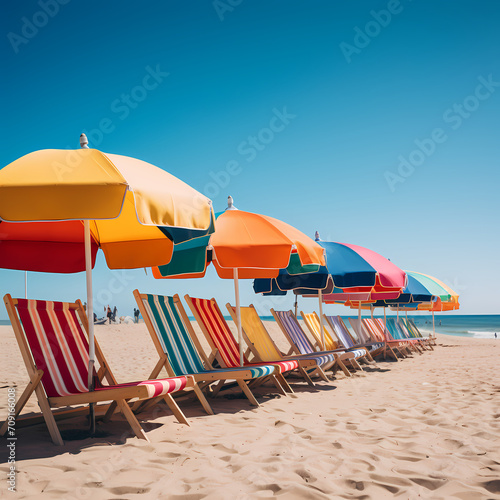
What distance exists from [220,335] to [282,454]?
2.38 meters

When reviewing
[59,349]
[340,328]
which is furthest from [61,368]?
[340,328]

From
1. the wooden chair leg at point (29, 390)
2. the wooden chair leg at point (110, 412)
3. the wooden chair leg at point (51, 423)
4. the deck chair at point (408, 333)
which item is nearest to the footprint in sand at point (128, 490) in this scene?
the wooden chair leg at point (51, 423)

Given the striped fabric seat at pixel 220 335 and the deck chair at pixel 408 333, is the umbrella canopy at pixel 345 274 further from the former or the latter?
the deck chair at pixel 408 333

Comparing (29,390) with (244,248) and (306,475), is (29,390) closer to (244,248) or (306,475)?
(306,475)

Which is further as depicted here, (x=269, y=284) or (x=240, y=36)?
(x=240, y=36)

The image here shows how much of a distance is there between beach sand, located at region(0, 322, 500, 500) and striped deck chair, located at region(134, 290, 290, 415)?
314 mm

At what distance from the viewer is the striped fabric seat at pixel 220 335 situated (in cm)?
480

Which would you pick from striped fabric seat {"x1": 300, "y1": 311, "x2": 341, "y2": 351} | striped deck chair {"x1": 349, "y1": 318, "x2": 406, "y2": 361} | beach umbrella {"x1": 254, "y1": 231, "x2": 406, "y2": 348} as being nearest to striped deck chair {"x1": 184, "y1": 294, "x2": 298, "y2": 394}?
beach umbrella {"x1": 254, "y1": 231, "x2": 406, "y2": 348}

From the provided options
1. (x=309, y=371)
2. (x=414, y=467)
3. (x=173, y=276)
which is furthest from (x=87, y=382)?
(x=309, y=371)

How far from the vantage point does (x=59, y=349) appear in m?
3.28

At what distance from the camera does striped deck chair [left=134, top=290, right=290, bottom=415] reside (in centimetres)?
391

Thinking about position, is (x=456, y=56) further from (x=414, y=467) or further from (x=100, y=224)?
(x=414, y=467)

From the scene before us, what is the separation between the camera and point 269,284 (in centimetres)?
696

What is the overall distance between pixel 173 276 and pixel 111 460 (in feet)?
8.50
